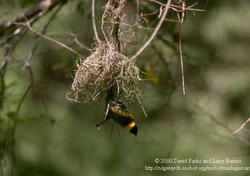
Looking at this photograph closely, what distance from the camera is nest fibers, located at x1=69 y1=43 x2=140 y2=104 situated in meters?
2.12

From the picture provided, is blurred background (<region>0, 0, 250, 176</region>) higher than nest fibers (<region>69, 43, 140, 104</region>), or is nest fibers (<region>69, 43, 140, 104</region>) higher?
nest fibers (<region>69, 43, 140, 104</region>)

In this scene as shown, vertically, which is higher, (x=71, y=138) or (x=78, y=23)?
(x=78, y=23)

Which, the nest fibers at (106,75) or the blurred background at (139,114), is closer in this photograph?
the nest fibers at (106,75)

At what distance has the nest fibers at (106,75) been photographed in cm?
212

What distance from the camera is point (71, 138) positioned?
5098 mm

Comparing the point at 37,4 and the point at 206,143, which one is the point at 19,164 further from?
the point at 37,4

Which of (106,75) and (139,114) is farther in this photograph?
(139,114)

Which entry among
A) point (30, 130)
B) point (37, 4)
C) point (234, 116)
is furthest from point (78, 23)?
point (234, 116)

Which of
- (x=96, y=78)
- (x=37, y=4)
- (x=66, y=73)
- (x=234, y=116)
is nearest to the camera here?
(x=96, y=78)

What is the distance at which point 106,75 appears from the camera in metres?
2.12

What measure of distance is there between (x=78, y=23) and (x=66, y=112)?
3.09 ft

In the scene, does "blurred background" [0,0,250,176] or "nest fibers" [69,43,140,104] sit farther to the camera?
"blurred background" [0,0,250,176]

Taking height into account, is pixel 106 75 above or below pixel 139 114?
above

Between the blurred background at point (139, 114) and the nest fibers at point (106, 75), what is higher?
the nest fibers at point (106, 75)
